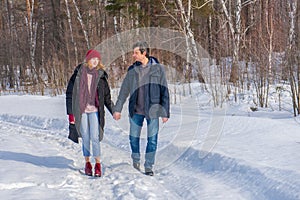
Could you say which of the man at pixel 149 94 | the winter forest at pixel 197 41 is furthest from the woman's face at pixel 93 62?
the winter forest at pixel 197 41

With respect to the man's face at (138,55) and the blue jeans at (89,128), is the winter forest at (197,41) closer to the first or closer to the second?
the man's face at (138,55)

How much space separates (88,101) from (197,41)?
576 inches

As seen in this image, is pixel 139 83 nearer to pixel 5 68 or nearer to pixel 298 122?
pixel 298 122

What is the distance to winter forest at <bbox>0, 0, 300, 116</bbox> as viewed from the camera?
870 centimetres

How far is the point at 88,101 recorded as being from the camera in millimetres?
4586

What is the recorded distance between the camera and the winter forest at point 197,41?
870 cm

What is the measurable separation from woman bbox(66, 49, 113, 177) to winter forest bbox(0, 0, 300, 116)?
164 inches

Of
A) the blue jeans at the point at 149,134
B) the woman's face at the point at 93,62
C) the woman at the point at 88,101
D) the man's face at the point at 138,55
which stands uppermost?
the man's face at the point at 138,55

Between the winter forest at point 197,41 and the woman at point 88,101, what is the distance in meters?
4.17

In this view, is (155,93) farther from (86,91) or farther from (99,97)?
(86,91)

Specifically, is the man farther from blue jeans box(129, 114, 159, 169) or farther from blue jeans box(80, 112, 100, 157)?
blue jeans box(80, 112, 100, 157)

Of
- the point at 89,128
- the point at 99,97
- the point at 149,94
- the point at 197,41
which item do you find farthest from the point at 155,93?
the point at 197,41

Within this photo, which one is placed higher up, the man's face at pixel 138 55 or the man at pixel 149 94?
the man's face at pixel 138 55

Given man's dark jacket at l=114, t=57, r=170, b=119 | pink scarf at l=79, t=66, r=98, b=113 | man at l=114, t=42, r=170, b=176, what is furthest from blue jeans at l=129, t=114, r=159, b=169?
pink scarf at l=79, t=66, r=98, b=113
